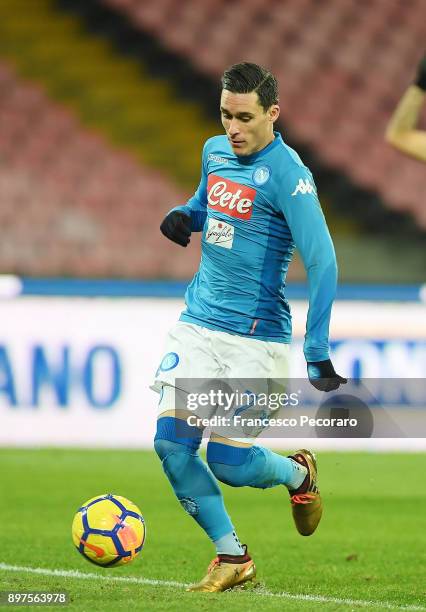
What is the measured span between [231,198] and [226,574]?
4.36ft

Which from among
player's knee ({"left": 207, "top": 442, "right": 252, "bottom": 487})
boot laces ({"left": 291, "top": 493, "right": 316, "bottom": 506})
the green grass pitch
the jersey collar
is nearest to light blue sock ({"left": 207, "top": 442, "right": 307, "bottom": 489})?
player's knee ({"left": 207, "top": 442, "right": 252, "bottom": 487})

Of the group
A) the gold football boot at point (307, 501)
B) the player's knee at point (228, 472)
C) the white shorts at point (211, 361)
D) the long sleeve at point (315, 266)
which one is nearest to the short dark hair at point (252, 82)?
the long sleeve at point (315, 266)

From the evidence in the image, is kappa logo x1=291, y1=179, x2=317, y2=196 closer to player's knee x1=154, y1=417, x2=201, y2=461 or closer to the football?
player's knee x1=154, y1=417, x2=201, y2=461

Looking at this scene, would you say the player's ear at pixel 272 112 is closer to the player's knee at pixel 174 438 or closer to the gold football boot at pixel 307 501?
the player's knee at pixel 174 438

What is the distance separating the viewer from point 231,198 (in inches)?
176

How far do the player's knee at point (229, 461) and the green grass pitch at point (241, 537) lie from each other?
402mm

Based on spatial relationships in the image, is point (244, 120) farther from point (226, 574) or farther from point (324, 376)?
point (226, 574)

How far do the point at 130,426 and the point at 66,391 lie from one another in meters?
0.51

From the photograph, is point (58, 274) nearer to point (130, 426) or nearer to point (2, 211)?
point (2, 211)

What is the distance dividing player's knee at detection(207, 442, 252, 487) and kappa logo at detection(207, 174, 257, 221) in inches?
32.1

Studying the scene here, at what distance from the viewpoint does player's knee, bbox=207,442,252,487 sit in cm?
439

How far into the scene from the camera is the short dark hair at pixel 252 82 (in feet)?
14.2

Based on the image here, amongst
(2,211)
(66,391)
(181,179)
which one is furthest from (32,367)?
(181,179)

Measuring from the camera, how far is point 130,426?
882 cm
